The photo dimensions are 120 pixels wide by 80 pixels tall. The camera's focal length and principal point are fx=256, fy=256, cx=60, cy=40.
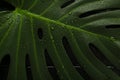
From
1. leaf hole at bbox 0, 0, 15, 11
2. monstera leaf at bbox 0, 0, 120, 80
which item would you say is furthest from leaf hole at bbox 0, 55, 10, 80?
leaf hole at bbox 0, 0, 15, 11

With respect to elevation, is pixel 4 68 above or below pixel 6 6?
below

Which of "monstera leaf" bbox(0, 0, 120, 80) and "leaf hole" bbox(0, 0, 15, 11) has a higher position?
"leaf hole" bbox(0, 0, 15, 11)

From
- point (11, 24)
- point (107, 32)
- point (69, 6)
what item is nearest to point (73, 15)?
point (69, 6)

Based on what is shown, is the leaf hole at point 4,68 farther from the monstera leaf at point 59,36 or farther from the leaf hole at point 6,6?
the leaf hole at point 6,6

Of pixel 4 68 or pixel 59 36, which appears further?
pixel 4 68

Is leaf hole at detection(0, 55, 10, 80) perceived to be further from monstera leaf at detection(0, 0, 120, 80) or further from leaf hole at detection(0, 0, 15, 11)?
leaf hole at detection(0, 0, 15, 11)

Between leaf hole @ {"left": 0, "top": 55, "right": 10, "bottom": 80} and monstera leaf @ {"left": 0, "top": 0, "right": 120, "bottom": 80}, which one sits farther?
leaf hole @ {"left": 0, "top": 55, "right": 10, "bottom": 80}

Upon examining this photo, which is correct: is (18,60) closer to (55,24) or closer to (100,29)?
(55,24)

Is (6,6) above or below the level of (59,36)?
above

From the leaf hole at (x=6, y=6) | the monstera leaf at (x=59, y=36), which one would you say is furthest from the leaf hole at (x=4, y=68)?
the leaf hole at (x=6, y=6)
